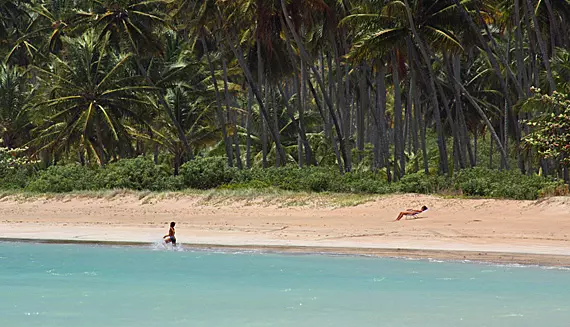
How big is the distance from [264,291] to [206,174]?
18302 mm

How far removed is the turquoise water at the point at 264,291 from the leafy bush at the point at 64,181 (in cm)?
1454

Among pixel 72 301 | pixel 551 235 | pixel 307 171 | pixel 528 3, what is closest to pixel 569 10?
pixel 528 3

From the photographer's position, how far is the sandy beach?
56.2ft

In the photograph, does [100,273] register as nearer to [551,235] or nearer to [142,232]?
[142,232]

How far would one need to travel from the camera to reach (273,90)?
5016cm

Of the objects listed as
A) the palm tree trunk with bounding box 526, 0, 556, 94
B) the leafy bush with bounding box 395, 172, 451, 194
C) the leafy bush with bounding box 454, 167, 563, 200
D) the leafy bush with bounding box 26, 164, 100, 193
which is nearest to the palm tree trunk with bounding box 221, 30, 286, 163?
the leafy bush with bounding box 26, 164, 100, 193

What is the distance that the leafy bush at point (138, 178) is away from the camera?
1291 inches

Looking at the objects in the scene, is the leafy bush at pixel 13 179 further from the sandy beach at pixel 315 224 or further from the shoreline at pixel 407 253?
the shoreline at pixel 407 253

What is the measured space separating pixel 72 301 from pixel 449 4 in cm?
2457

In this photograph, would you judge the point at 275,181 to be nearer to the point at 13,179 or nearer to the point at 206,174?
the point at 206,174

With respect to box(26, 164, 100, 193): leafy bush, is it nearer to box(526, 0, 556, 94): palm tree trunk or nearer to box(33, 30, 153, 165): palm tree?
box(33, 30, 153, 165): palm tree

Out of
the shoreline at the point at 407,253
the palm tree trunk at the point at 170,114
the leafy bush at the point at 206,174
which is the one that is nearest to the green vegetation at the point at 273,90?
the leafy bush at the point at 206,174

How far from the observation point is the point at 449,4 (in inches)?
1364

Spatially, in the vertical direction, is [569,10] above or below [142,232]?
above
